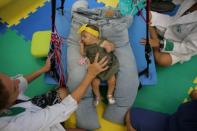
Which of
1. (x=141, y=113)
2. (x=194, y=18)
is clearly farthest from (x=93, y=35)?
(x=194, y=18)

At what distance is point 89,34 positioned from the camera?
187 centimetres

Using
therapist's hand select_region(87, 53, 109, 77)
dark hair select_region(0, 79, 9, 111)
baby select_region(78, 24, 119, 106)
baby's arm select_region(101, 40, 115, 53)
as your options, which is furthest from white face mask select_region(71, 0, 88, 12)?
dark hair select_region(0, 79, 9, 111)

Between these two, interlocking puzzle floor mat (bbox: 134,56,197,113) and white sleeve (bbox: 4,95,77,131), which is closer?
white sleeve (bbox: 4,95,77,131)

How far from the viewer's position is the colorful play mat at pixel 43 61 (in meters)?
2.09

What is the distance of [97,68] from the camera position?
1794 mm

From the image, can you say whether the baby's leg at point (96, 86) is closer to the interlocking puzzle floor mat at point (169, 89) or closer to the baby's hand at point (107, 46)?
the baby's hand at point (107, 46)

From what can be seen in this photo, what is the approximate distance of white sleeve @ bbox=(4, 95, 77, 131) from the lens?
55.5 inches

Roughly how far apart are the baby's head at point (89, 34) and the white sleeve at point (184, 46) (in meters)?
0.57

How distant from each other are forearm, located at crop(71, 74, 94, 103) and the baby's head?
9.6 inches

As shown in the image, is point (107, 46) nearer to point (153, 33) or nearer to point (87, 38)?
point (87, 38)

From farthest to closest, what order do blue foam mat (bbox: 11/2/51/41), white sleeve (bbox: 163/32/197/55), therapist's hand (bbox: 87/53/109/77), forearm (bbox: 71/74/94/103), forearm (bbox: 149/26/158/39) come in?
blue foam mat (bbox: 11/2/51/41) < forearm (bbox: 149/26/158/39) < white sleeve (bbox: 163/32/197/55) < therapist's hand (bbox: 87/53/109/77) < forearm (bbox: 71/74/94/103)

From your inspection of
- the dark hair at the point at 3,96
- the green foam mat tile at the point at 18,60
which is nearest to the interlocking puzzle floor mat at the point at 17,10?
the green foam mat tile at the point at 18,60

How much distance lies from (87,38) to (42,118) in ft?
2.10

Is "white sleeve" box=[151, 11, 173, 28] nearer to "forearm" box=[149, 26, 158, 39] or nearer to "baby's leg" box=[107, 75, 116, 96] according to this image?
"forearm" box=[149, 26, 158, 39]
